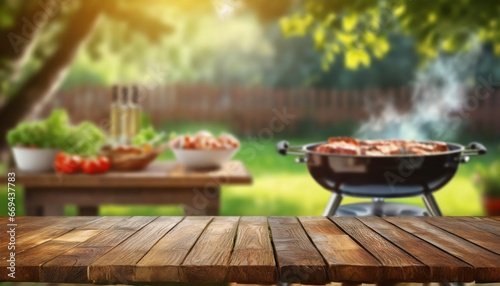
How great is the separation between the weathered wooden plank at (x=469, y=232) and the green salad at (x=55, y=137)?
2018 mm

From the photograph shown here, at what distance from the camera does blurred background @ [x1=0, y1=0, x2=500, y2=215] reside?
514 cm

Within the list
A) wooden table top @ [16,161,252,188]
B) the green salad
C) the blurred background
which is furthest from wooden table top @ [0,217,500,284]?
the blurred background

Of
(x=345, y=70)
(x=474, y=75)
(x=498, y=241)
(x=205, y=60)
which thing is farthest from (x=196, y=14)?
(x=498, y=241)

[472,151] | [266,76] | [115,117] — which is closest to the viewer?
[472,151]

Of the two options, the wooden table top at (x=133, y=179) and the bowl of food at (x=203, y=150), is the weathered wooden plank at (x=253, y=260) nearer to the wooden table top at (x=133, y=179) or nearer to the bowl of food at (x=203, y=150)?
the wooden table top at (x=133, y=179)

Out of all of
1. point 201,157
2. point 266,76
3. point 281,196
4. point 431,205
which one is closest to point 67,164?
point 201,157

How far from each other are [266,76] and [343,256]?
918 centimetres

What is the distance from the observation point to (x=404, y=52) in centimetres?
1060

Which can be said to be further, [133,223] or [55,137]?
[55,137]

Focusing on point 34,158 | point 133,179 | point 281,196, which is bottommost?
point 281,196

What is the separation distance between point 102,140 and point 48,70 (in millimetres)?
2319

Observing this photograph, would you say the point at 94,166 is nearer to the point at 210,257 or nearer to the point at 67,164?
the point at 67,164

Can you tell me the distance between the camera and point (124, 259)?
1.36 meters

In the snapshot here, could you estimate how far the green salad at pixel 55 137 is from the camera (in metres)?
3.29
